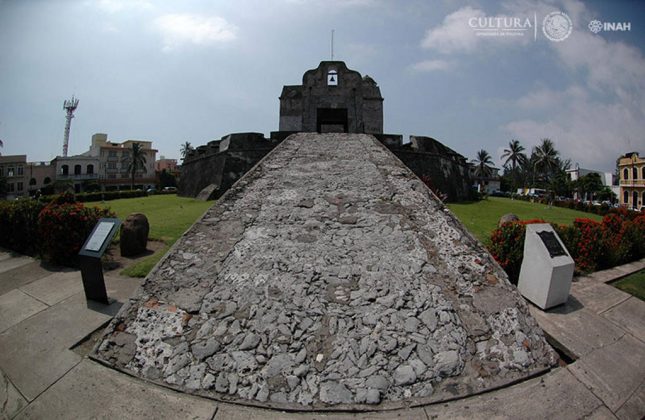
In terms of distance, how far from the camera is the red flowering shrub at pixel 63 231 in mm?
5727

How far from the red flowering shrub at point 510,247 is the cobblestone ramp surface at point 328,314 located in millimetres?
1293

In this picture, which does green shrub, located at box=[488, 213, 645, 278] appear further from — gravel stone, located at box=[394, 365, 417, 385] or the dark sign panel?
gravel stone, located at box=[394, 365, 417, 385]

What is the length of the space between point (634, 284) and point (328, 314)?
5557 mm

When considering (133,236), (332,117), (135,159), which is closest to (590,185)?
(332,117)

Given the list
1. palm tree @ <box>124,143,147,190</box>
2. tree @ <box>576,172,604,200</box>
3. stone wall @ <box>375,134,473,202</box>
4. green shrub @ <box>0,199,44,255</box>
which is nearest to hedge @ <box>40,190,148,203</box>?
green shrub @ <box>0,199,44,255</box>

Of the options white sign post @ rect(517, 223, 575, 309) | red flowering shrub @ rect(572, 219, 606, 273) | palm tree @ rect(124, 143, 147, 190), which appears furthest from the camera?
palm tree @ rect(124, 143, 147, 190)

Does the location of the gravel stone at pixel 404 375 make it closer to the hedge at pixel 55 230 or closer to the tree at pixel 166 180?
the hedge at pixel 55 230

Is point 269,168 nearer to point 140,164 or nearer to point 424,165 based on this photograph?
point 424,165

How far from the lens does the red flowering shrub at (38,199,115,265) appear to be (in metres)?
5.73

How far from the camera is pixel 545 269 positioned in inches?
152

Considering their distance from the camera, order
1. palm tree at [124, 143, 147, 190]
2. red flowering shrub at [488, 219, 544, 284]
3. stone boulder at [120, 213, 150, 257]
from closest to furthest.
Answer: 1. red flowering shrub at [488, 219, 544, 284]
2. stone boulder at [120, 213, 150, 257]
3. palm tree at [124, 143, 147, 190]

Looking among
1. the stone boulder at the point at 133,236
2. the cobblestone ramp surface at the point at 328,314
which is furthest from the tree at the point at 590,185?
the stone boulder at the point at 133,236

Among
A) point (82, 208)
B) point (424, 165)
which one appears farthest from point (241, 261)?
point (424, 165)

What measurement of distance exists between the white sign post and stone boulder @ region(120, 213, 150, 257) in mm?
7156
